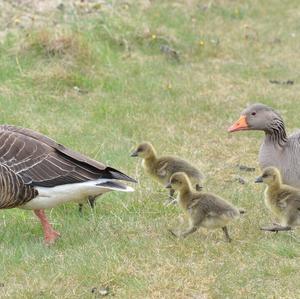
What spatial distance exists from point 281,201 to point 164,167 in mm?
1466

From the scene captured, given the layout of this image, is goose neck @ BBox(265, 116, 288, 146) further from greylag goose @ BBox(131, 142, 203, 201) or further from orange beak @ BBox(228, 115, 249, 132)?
greylag goose @ BBox(131, 142, 203, 201)

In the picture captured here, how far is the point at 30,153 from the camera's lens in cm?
685

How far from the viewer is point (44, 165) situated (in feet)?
22.4

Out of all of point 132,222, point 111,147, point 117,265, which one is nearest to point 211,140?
point 111,147

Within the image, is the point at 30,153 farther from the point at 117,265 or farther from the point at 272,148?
the point at 272,148

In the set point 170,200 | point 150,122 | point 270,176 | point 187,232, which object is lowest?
point 150,122

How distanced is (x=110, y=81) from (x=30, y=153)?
478 cm

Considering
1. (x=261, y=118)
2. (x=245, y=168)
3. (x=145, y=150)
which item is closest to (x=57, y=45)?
(x=245, y=168)

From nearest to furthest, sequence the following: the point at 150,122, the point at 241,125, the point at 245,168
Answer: the point at 241,125, the point at 245,168, the point at 150,122

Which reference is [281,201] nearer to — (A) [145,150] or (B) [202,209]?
(B) [202,209]

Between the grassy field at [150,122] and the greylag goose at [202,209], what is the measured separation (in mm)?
160

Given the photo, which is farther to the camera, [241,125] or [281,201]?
[241,125]

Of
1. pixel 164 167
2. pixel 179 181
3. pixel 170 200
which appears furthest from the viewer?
pixel 164 167

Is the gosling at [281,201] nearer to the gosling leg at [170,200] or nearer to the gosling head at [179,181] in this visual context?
the gosling head at [179,181]
